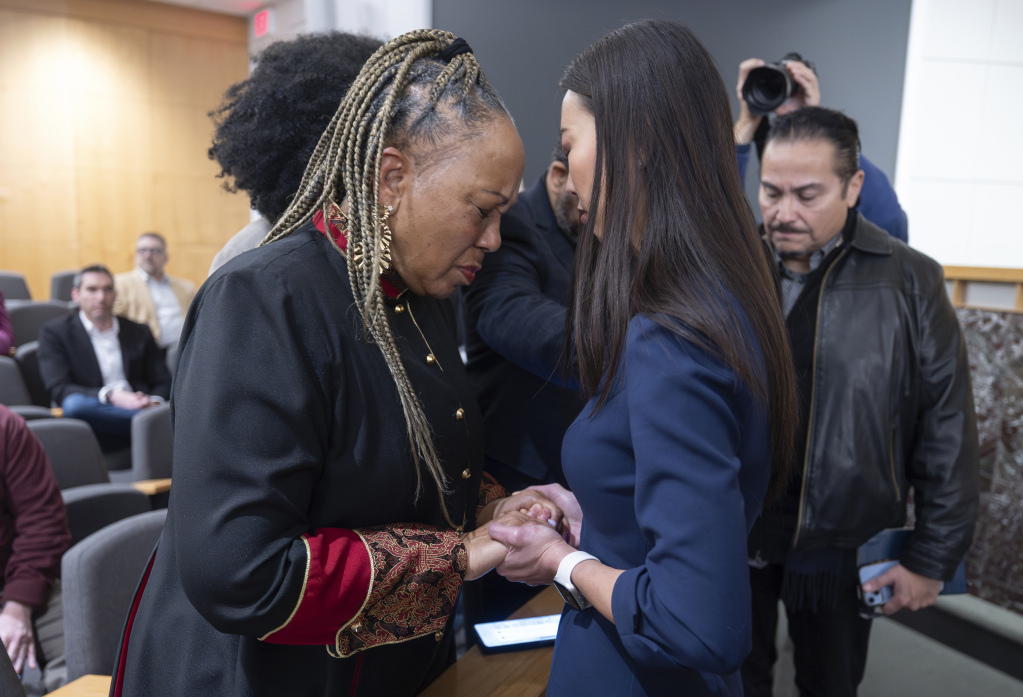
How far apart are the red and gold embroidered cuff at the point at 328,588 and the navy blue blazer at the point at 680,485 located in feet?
0.93

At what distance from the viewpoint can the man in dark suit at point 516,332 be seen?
1412mm

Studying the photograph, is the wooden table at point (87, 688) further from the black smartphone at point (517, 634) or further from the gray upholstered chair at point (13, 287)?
the gray upholstered chair at point (13, 287)

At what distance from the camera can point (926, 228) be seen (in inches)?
168

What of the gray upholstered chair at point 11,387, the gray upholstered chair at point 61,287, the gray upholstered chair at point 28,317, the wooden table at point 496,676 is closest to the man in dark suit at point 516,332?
the wooden table at point 496,676

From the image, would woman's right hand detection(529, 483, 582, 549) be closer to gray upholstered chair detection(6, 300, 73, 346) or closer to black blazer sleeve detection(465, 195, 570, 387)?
black blazer sleeve detection(465, 195, 570, 387)

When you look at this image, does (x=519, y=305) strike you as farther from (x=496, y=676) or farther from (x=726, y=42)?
(x=726, y=42)

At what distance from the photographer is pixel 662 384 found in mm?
716

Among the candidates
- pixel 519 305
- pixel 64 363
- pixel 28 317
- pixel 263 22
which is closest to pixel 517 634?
pixel 519 305

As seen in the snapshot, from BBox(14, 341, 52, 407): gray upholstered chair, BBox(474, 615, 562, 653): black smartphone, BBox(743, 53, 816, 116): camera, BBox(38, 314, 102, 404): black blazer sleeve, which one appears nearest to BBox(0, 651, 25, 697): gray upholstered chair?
BBox(474, 615, 562, 653): black smartphone

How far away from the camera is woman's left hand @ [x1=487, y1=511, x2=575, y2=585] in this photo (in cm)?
92

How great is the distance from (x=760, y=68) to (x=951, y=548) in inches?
47.8

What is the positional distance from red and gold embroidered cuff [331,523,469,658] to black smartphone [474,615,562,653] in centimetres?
46

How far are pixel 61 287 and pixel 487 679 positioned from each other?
22.1ft

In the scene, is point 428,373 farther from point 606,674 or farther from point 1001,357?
point 1001,357
